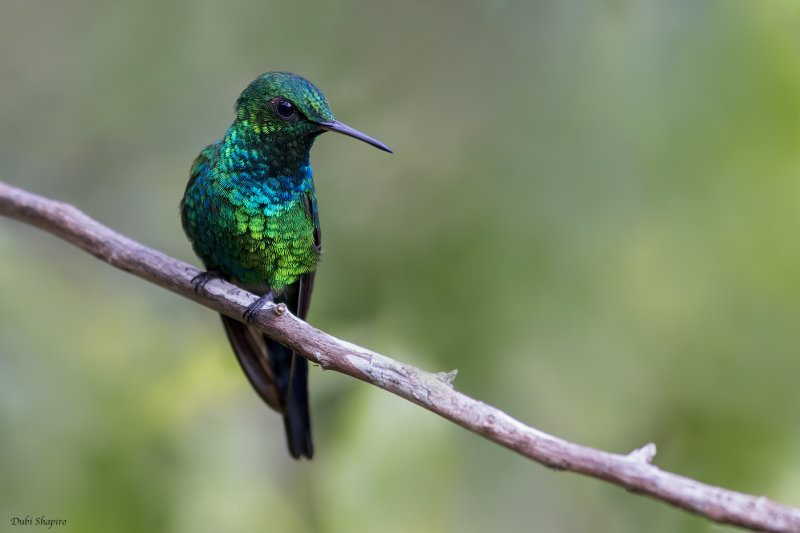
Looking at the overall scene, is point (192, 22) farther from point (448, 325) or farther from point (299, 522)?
point (299, 522)

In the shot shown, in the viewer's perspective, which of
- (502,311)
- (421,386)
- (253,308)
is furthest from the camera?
(502,311)

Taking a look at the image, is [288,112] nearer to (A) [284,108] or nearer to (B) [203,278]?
(A) [284,108]

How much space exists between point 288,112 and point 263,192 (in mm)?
290

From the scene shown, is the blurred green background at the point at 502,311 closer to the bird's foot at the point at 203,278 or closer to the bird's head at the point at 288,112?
the bird's foot at the point at 203,278

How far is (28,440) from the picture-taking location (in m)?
3.04

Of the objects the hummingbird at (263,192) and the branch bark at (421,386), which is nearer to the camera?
the branch bark at (421,386)

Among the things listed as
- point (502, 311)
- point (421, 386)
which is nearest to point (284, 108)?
point (421, 386)

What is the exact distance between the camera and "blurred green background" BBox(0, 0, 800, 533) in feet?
9.90

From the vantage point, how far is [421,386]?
1907mm

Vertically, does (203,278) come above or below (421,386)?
above

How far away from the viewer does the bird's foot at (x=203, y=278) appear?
2.54 meters

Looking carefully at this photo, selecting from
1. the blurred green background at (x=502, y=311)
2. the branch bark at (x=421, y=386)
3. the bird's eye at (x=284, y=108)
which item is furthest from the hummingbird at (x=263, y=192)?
the blurred green background at (x=502, y=311)

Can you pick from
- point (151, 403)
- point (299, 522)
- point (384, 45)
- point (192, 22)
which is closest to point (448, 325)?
point (299, 522)

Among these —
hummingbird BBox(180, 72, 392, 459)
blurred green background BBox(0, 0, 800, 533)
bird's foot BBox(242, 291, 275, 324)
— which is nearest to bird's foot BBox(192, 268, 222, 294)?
hummingbird BBox(180, 72, 392, 459)
